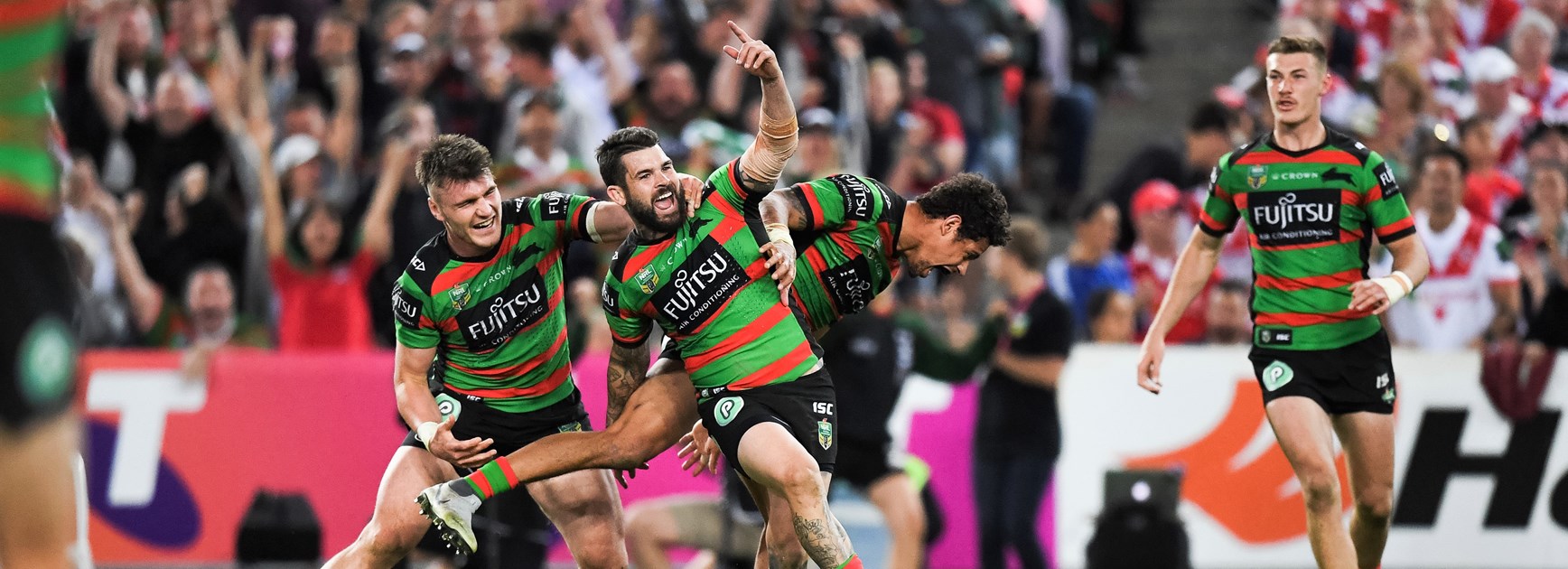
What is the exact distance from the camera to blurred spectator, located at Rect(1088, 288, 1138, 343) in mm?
11914

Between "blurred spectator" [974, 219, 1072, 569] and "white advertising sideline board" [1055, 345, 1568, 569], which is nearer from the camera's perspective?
"blurred spectator" [974, 219, 1072, 569]

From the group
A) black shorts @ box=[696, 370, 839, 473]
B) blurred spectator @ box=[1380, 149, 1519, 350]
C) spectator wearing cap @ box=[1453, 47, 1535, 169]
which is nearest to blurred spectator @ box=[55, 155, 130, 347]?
black shorts @ box=[696, 370, 839, 473]

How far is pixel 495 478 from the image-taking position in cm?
712

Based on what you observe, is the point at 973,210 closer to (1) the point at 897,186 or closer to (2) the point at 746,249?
(2) the point at 746,249

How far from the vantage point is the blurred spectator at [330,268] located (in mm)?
12250

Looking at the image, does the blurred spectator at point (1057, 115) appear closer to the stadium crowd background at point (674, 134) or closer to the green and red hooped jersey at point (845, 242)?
the stadium crowd background at point (674, 134)

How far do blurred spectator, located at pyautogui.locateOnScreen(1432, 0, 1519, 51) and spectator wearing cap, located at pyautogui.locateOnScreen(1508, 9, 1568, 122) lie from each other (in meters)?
0.74

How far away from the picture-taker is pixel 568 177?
11719 millimetres

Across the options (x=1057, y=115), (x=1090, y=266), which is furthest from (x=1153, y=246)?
(x=1057, y=115)

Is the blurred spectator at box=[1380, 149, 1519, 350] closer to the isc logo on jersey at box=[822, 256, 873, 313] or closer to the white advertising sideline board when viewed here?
the white advertising sideline board

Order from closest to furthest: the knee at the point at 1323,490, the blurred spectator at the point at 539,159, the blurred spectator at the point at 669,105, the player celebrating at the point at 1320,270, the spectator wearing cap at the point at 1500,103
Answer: the knee at the point at 1323,490
the player celebrating at the point at 1320,270
the blurred spectator at the point at 539,159
the blurred spectator at the point at 669,105
the spectator wearing cap at the point at 1500,103

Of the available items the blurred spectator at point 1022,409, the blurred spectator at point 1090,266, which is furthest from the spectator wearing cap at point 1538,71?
the blurred spectator at point 1022,409

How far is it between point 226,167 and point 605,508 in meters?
7.23

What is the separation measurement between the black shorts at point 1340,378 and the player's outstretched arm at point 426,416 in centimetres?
359
